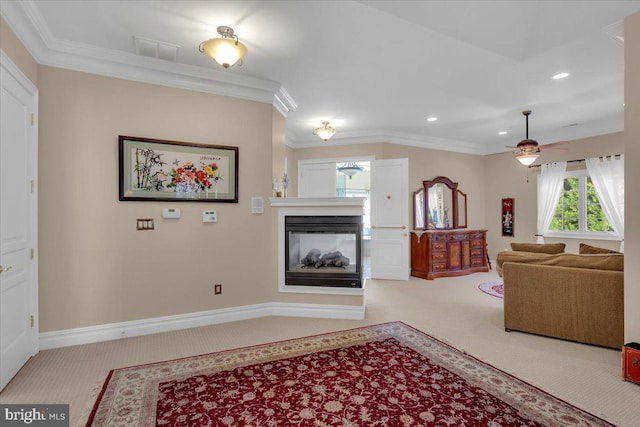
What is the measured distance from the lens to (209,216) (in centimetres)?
355

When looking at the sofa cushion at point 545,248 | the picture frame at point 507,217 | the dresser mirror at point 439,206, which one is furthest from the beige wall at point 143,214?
the picture frame at point 507,217

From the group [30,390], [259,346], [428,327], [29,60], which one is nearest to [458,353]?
[428,327]

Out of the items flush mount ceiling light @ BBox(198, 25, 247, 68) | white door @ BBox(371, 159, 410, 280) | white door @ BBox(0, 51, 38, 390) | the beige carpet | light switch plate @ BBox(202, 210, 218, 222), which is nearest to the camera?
the beige carpet

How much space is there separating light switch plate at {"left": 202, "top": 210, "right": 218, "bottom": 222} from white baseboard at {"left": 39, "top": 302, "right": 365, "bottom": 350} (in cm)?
106

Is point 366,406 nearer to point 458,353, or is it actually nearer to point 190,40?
point 458,353

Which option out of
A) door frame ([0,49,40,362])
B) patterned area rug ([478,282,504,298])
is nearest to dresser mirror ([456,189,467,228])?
patterned area rug ([478,282,504,298])

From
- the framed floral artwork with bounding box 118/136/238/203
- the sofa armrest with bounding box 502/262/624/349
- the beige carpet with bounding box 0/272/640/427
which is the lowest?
the beige carpet with bounding box 0/272/640/427

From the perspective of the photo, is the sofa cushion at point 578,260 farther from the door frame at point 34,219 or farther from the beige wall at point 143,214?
the door frame at point 34,219

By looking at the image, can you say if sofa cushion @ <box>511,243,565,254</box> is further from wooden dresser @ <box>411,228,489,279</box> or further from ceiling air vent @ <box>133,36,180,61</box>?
ceiling air vent @ <box>133,36,180,61</box>

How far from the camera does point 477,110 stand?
4.93 m

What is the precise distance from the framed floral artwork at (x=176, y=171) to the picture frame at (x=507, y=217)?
Result: 20.2 ft

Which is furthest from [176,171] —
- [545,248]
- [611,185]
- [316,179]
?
[611,185]

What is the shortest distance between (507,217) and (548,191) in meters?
0.99

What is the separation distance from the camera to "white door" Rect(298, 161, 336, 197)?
250 inches
